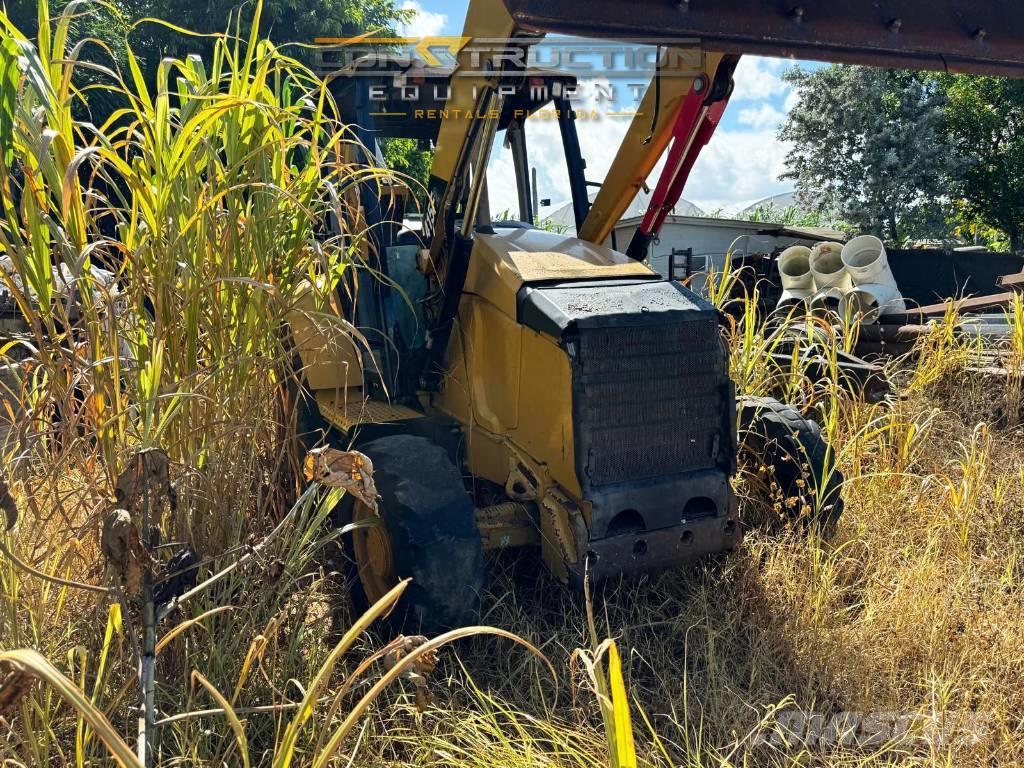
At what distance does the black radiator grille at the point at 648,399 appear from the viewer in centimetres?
272

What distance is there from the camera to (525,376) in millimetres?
2971

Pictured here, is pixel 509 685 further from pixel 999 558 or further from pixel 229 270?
pixel 999 558

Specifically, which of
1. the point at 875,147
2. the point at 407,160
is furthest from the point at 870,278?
the point at 875,147

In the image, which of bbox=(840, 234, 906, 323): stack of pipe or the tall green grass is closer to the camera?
the tall green grass

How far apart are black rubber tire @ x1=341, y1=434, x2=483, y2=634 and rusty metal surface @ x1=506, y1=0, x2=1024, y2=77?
1417mm

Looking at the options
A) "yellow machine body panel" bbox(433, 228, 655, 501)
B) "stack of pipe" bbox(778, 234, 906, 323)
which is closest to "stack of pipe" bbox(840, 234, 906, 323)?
Result: "stack of pipe" bbox(778, 234, 906, 323)

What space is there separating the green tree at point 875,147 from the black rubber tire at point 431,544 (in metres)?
18.1

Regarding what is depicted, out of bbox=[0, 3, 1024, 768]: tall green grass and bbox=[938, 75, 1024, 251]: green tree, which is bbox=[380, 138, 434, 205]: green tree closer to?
bbox=[0, 3, 1024, 768]: tall green grass

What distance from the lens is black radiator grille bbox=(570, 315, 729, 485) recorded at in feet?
8.93

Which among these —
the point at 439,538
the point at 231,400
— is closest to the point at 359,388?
the point at 439,538

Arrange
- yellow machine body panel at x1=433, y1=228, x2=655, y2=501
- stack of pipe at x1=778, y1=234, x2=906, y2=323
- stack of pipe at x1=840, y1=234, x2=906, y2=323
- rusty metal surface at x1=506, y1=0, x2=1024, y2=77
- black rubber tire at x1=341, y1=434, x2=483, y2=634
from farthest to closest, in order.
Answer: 1. stack of pipe at x1=778, y1=234, x2=906, y2=323
2. stack of pipe at x1=840, y1=234, x2=906, y2=323
3. yellow machine body panel at x1=433, y1=228, x2=655, y2=501
4. black rubber tire at x1=341, y1=434, x2=483, y2=634
5. rusty metal surface at x1=506, y1=0, x2=1024, y2=77

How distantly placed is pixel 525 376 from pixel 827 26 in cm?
151

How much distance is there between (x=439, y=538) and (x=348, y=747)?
2.12 feet

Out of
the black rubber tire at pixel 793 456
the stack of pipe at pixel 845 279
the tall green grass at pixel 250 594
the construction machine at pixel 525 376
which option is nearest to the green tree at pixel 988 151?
the stack of pipe at pixel 845 279
